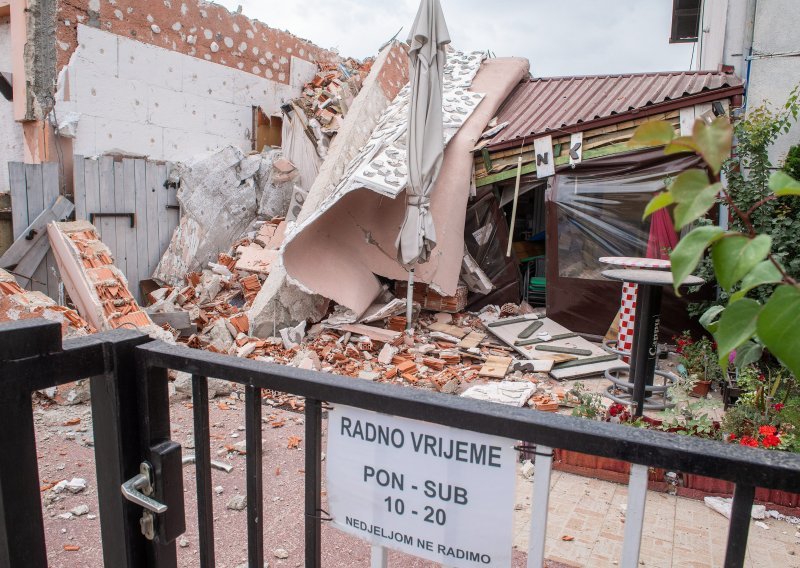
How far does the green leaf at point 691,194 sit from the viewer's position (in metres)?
0.72

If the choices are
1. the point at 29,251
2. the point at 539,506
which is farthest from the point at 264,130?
the point at 539,506

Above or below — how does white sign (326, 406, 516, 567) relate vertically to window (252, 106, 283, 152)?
below

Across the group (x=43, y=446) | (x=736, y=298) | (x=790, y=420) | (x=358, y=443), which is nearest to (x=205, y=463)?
(x=358, y=443)

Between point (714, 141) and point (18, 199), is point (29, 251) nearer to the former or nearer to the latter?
point (18, 199)

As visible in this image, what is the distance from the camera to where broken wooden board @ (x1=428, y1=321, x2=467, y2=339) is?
7.53m

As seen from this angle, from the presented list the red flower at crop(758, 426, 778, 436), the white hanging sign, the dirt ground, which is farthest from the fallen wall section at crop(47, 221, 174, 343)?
the white hanging sign

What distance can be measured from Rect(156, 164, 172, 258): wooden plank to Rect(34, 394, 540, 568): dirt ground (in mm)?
4599

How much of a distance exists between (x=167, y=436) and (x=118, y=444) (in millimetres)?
123

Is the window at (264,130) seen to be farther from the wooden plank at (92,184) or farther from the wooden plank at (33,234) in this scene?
the wooden plank at (33,234)

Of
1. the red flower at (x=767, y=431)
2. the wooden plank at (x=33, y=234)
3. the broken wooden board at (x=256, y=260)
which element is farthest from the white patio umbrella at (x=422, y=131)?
the wooden plank at (x=33, y=234)

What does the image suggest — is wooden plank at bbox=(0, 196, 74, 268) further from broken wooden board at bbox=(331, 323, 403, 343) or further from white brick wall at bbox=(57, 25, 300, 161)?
broken wooden board at bbox=(331, 323, 403, 343)

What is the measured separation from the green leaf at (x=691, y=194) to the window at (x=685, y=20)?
14247 mm

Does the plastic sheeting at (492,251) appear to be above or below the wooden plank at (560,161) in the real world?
below

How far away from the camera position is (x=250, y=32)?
36.8 ft
